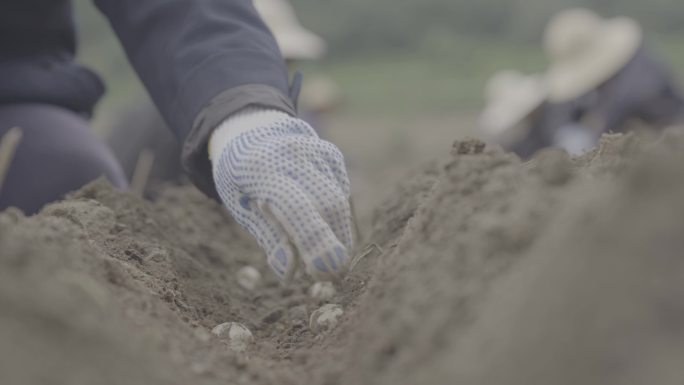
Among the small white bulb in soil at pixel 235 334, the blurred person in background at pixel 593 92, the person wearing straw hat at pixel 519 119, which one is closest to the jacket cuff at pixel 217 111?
the small white bulb in soil at pixel 235 334

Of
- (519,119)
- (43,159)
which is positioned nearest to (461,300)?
(43,159)

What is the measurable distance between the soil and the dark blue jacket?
0.33 m

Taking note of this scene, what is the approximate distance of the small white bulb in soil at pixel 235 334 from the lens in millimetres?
1576

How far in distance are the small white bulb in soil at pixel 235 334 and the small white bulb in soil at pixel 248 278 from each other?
574 millimetres

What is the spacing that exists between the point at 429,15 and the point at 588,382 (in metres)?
17.7

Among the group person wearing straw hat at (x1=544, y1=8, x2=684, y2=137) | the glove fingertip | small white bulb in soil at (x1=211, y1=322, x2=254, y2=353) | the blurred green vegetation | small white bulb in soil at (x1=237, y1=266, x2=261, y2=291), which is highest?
person wearing straw hat at (x1=544, y1=8, x2=684, y2=137)

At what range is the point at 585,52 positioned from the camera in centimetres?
600

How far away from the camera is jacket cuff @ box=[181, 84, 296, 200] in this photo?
180 cm

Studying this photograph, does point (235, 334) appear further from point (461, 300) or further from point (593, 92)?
point (593, 92)

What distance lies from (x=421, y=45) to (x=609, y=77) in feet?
38.0

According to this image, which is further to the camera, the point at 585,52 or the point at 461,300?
the point at 585,52

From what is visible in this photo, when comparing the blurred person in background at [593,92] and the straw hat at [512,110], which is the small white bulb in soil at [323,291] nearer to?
the blurred person in background at [593,92]

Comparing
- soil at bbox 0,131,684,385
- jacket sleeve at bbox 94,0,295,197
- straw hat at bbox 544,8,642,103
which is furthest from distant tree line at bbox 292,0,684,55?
soil at bbox 0,131,684,385

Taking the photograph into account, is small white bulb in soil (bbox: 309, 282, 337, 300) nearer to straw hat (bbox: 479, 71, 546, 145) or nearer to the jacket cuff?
the jacket cuff
